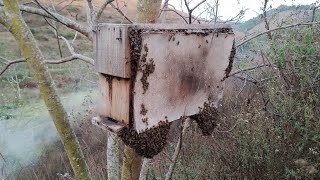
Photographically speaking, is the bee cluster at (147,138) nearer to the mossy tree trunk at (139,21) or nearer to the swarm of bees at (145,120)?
the swarm of bees at (145,120)

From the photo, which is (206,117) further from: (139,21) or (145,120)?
(139,21)

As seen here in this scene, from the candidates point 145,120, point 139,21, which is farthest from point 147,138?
point 139,21

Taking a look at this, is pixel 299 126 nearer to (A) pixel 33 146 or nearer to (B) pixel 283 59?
(B) pixel 283 59

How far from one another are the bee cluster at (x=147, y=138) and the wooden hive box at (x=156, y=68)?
0.02 m

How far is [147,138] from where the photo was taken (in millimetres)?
1119

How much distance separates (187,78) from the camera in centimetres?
122

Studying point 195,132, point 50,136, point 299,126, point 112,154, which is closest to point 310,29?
point 299,126

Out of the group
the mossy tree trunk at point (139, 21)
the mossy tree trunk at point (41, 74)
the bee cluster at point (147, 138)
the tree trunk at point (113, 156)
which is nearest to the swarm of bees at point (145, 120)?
the bee cluster at point (147, 138)

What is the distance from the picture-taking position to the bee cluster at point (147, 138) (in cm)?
109

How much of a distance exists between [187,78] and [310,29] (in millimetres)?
2830

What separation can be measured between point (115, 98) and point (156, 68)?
0.60 feet

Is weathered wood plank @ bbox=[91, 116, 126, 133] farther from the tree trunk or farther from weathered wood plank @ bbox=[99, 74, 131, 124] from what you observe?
the tree trunk

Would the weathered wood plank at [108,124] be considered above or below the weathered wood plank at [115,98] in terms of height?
below

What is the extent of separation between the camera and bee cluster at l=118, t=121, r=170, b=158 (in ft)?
3.59
